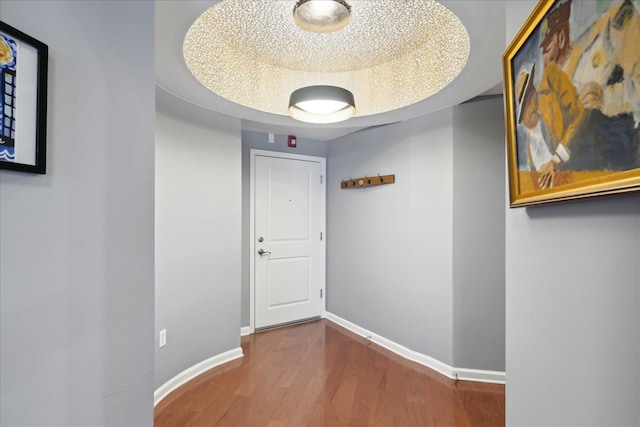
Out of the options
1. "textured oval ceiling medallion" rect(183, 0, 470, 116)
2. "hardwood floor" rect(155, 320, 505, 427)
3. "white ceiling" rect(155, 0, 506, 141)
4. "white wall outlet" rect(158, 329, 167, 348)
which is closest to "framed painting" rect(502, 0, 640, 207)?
"white ceiling" rect(155, 0, 506, 141)

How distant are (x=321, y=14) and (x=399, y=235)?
6.70 feet

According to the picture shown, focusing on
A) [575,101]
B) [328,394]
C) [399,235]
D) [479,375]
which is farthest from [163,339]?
[575,101]

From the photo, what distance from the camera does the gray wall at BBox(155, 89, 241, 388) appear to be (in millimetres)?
2205

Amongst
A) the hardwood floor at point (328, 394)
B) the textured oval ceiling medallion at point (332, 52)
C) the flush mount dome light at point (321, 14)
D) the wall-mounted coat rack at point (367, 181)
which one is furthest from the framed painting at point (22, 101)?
the wall-mounted coat rack at point (367, 181)

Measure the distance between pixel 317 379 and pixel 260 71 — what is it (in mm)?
2468

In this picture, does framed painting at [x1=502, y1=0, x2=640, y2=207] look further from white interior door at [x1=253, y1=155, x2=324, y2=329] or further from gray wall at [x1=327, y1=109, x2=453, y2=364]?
white interior door at [x1=253, y1=155, x2=324, y2=329]

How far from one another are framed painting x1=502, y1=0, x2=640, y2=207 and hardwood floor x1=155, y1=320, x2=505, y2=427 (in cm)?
174

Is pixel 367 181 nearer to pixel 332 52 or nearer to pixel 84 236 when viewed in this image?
pixel 332 52

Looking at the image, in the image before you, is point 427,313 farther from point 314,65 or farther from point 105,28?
point 105,28

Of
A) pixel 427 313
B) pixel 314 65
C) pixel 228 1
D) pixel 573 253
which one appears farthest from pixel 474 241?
pixel 228 1

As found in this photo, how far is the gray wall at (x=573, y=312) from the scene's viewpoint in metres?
0.65

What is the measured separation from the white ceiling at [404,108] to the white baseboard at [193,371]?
2.17m

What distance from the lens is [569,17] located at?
2.44 ft

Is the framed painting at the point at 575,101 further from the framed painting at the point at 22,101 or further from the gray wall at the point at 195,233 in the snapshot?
the gray wall at the point at 195,233
